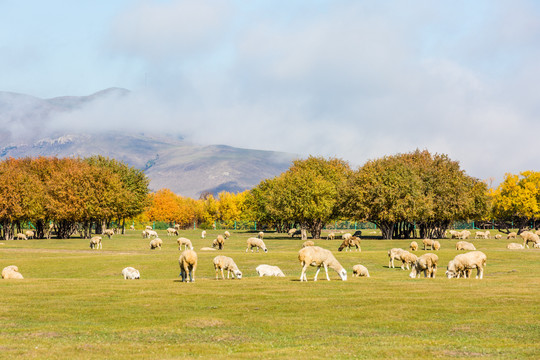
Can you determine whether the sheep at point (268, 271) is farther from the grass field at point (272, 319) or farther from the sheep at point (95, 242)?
the sheep at point (95, 242)

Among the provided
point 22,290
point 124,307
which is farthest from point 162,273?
point 124,307

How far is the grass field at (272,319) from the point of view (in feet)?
59.0

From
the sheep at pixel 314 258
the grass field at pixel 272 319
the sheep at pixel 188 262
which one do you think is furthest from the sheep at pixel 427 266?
the sheep at pixel 188 262

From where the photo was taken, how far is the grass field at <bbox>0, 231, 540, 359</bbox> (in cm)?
1797

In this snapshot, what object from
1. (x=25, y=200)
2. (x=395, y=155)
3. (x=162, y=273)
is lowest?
(x=162, y=273)

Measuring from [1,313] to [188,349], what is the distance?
11668 mm

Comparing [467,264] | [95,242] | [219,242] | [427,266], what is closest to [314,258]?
[427,266]

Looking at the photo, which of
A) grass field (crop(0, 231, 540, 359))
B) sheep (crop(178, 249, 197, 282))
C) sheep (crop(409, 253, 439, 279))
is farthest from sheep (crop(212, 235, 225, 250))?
sheep (crop(409, 253, 439, 279))

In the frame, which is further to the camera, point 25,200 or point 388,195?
point 25,200

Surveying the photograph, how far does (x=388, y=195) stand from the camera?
317 ft

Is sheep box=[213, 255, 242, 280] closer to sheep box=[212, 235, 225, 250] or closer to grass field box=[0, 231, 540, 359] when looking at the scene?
grass field box=[0, 231, 540, 359]

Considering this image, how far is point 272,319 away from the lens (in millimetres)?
23781

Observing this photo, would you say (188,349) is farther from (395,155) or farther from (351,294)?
(395,155)

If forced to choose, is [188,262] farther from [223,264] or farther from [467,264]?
[467,264]
